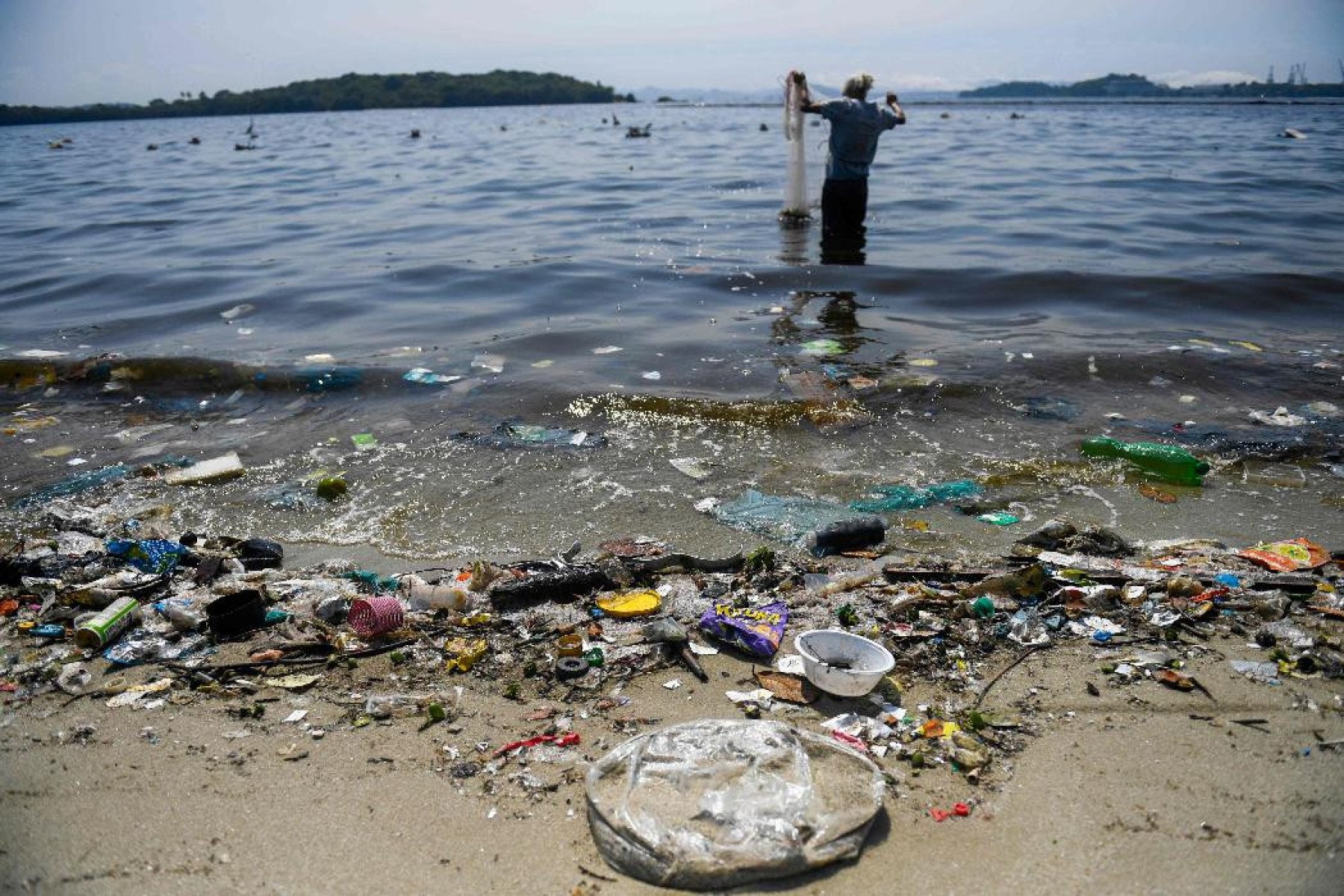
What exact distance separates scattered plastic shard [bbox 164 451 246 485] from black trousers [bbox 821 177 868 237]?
7.04m

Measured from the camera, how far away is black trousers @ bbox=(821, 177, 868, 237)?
9891 millimetres

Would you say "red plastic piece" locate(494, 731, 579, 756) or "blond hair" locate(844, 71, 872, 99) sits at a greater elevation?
"blond hair" locate(844, 71, 872, 99)

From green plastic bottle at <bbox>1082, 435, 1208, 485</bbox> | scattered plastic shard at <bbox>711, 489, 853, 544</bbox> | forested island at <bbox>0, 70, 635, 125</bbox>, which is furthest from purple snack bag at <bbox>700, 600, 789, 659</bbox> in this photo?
forested island at <bbox>0, 70, 635, 125</bbox>

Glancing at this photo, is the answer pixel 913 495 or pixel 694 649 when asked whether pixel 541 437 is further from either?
pixel 694 649

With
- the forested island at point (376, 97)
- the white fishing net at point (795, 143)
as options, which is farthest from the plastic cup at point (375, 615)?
the forested island at point (376, 97)

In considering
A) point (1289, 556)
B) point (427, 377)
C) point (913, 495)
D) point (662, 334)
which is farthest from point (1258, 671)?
point (662, 334)

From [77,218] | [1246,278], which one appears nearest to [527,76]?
[77,218]

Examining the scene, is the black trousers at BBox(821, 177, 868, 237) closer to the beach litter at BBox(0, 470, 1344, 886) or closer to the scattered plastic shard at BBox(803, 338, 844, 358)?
the scattered plastic shard at BBox(803, 338, 844, 358)

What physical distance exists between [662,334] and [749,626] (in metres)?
5.35

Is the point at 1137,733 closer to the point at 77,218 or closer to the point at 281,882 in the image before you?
the point at 281,882

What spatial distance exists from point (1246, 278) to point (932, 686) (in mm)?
8950

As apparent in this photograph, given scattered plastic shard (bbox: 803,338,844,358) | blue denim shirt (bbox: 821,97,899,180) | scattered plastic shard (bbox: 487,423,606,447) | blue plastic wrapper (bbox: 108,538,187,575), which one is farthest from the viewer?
blue denim shirt (bbox: 821,97,899,180)

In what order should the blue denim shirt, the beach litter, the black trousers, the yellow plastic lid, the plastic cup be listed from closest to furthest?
the beach litter
the plastic cup
the yellow plastic lid
the blue denim shirt
the black trousers

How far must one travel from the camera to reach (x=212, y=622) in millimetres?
3340
